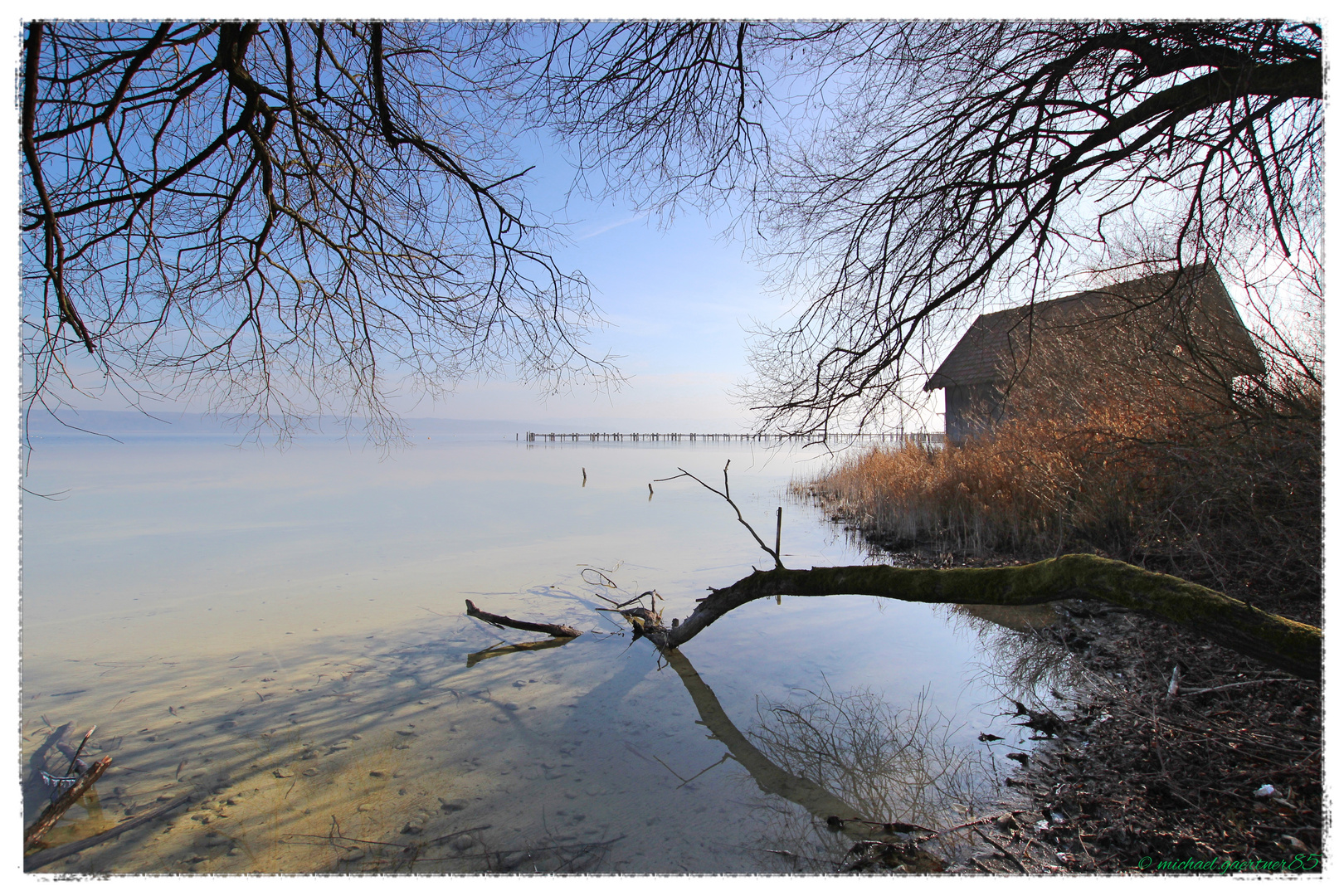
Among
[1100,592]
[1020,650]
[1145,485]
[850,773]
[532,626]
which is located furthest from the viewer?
[1145,485]

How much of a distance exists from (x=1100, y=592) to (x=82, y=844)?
4.30 metres

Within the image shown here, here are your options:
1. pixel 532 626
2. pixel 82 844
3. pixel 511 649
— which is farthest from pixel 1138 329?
pixel 82 844

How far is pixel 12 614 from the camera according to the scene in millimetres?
1963

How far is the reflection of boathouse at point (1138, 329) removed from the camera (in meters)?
3.79

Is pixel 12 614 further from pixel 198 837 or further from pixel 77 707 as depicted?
pixel 77 707

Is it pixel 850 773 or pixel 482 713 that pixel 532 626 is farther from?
pixel 850 773

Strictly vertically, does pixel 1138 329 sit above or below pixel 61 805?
above

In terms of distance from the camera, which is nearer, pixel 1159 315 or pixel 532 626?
pixel 1159 315

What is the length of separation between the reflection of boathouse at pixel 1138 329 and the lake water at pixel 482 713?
180 centimetres

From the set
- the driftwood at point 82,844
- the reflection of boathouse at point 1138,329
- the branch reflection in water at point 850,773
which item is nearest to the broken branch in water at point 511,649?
the branch reflection in water at point 850,773

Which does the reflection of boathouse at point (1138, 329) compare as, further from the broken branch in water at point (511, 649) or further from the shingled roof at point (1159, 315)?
the broken branch in water at point (511, 649)

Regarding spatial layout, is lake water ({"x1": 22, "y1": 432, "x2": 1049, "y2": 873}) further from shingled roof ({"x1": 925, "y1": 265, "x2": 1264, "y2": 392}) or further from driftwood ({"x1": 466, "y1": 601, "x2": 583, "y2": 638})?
shingled roof ({"x1": 925, "y1": 265, "x2": 1264, "y2": 392})

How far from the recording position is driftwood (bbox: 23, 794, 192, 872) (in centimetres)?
232

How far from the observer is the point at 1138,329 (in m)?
5.68
